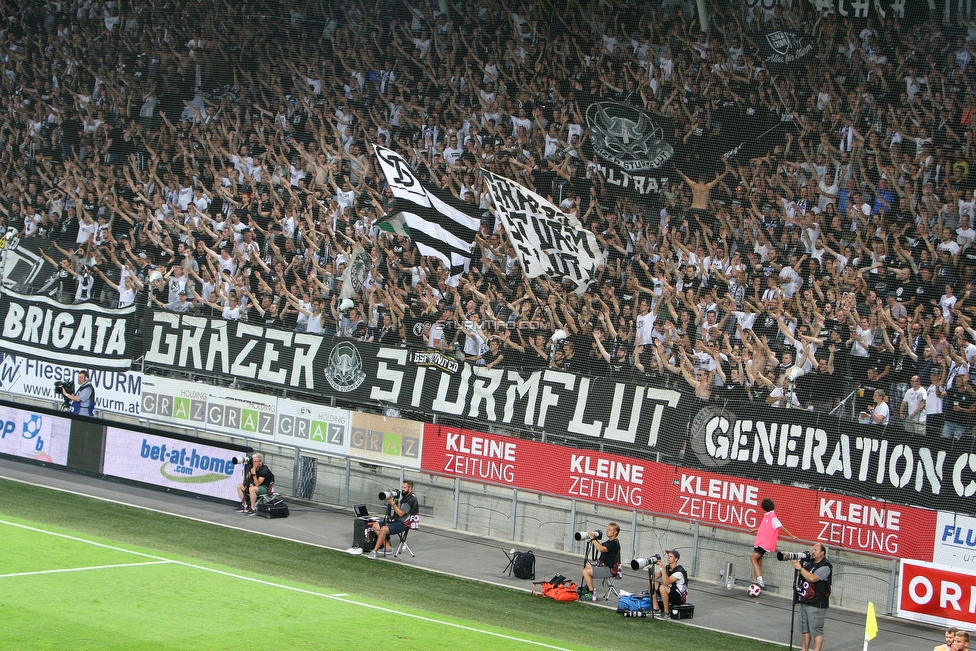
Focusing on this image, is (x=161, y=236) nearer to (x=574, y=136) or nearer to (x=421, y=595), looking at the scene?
(x=574, y=136)

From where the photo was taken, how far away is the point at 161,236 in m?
26.3

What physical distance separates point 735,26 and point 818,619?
13495 millimetres

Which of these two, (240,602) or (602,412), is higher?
(602,412)

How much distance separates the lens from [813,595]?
1368 centimetres

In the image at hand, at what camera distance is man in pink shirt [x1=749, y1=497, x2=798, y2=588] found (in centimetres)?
1625

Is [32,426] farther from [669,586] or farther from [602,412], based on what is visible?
[669,586]

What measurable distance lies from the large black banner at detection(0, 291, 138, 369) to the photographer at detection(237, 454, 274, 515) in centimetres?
523

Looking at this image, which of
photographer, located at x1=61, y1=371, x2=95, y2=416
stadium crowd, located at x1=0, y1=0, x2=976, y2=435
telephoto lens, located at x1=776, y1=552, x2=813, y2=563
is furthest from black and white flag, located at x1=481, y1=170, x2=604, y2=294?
photographer, located at x1=61, y1=371, x2=95, y2=416

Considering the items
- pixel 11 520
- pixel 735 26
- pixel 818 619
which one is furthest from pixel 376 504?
pixel 735 26

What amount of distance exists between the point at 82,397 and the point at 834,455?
Result: 49.2 feet

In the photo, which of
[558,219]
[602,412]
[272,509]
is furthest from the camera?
[558,219]

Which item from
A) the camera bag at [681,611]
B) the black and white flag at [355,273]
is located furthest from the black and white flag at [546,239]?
the camera bag at [681,611]

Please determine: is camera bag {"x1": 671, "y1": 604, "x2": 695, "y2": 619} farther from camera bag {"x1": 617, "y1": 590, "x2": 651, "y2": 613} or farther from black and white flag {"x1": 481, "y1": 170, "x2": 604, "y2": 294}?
black and white flag {"x1": 481, "y1": 170, "x2": 604, "y2": 294}

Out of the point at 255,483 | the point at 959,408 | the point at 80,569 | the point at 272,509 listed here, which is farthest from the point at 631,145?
the point at 80,569
